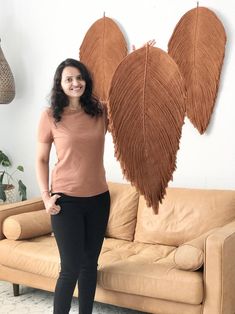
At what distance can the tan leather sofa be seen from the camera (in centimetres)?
218

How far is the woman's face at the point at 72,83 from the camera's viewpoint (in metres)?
2.05

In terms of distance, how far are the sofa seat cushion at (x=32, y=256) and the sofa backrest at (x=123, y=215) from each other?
0.38 m

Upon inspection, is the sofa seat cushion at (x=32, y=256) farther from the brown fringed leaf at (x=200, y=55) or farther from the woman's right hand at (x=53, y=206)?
the brown fringed leaf at (x=200, y=55)

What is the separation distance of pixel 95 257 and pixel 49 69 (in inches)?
72.5

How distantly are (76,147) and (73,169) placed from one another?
10cm

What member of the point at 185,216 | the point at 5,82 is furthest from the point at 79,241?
the point at 5,82

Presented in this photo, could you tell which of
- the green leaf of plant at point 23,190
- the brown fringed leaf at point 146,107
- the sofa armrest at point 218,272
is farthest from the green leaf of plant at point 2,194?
the brown fringed leaf at point 146,107

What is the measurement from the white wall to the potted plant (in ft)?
0.27

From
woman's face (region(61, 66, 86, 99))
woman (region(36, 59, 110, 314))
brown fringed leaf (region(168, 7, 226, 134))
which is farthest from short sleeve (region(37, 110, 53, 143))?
brown fringed leaf (region(168, 7, 226, 134))

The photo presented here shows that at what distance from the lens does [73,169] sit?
81.4 inches

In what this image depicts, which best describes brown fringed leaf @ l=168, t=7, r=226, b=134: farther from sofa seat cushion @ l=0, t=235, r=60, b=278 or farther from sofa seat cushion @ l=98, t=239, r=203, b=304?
sofa seat cushion @ l=0, t=235, r=60, b=278

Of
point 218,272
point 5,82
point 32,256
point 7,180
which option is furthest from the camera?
point 7,180

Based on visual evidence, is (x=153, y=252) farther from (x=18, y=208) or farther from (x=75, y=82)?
(x=75, y=82)

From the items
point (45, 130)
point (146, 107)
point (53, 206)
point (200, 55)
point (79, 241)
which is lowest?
point (79, 241)
